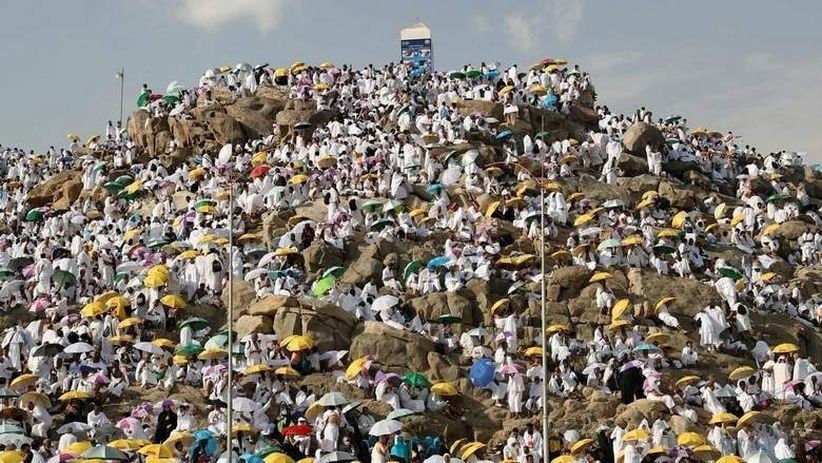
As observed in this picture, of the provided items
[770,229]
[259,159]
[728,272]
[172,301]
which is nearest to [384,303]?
[172,301]

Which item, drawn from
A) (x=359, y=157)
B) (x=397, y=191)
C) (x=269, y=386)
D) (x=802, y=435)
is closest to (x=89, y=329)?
(x=269, y=386)

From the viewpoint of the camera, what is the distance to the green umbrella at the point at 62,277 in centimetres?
3344

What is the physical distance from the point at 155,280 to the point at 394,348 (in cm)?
740

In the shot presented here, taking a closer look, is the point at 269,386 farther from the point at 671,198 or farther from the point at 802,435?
the point at 671,198

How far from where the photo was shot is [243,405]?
83.5 ft

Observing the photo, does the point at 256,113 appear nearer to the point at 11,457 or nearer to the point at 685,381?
the point at 685,381

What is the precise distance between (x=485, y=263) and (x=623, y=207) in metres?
8.22

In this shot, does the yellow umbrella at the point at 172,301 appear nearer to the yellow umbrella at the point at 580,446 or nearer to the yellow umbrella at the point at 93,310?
the yellow umbrella at the point at 93,310

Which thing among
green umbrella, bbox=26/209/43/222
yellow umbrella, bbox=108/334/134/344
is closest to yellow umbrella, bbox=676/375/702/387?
yellow umbrella, bbox=108/334/134/344

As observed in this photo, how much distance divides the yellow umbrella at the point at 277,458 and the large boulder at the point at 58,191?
28.6 metres

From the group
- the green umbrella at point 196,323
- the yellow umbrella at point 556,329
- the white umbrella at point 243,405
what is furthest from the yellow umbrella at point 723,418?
the green umbrella at point 196,323

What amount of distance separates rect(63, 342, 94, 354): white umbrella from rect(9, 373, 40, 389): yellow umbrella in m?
1.21

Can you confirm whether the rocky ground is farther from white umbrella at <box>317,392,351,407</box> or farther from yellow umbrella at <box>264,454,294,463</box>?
yellow umbrella at <box>264,454,294,463</box>

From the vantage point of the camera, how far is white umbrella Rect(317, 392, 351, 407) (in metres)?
25.4
